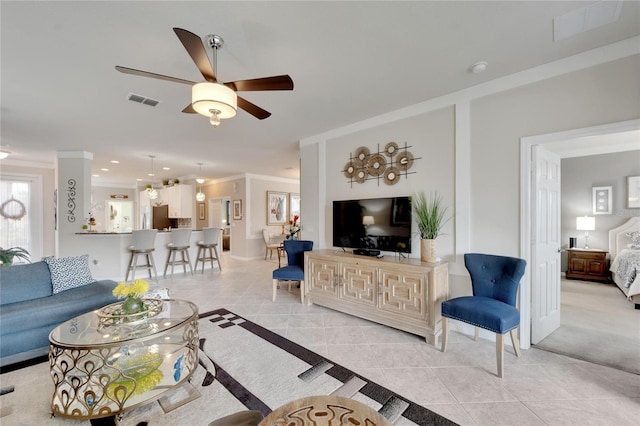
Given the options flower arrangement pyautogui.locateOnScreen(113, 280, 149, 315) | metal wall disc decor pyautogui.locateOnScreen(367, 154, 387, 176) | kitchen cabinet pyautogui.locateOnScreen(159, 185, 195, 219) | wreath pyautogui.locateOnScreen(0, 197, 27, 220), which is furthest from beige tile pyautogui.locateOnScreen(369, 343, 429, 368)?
wreath pyautogui.locateOnScreen(0, 197, 27, 220)

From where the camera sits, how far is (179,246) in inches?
228

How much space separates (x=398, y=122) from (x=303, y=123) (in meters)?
1.44

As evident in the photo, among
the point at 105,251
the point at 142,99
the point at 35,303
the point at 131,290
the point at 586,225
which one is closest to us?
the point at 131,290

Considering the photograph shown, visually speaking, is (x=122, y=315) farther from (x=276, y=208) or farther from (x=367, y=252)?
(x=276, y=208)

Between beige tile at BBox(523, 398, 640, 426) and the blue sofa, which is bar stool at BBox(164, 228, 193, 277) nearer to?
the blue sofa

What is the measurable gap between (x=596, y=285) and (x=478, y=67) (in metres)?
4.91

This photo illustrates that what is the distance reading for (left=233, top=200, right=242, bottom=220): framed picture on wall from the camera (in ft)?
Result: 26.7

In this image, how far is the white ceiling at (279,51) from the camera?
180 centimetres

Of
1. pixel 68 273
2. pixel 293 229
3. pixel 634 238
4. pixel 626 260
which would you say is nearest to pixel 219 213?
pixel 293 229

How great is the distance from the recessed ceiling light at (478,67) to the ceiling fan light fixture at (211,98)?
2.30 metres

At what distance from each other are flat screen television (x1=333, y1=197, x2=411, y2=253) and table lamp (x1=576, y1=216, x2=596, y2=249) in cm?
447

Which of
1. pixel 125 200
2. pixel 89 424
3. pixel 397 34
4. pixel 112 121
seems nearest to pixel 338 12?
pixel 397 34

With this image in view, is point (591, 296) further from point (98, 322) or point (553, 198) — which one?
point (98, 322)

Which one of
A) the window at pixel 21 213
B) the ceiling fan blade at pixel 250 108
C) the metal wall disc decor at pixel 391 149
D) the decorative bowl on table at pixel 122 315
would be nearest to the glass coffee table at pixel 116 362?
the decorative bowl on table at pixel 122 315
